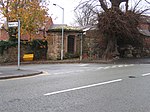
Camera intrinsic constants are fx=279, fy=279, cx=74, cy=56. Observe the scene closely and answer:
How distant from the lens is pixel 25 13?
3288 centimetres

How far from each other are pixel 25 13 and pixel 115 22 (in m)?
10.8

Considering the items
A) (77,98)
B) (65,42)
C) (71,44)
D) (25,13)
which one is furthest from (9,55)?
(77,98)

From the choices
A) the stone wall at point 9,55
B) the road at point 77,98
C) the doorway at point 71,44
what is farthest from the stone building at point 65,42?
the road at point 77,98

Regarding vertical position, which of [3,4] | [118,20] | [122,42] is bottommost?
[122,42]

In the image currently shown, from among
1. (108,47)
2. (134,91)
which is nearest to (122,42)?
(108,47)

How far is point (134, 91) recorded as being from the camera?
969 centimetres

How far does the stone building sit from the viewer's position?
34281mm

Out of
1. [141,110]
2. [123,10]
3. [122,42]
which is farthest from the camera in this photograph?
[122,42]

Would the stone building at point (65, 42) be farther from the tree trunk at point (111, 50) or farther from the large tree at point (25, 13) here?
the tree trunk at point (111, 50)

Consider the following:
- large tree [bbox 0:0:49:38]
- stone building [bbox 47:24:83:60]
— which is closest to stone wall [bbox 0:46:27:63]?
large tree [bbox 0:0:49:38]

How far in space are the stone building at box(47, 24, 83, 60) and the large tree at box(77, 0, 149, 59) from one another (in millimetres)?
3442

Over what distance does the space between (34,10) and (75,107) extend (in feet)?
91.1

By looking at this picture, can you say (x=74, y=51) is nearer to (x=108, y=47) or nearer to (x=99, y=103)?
(x=108, y=47)

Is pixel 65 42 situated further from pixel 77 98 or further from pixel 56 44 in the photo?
pixel 77 98
